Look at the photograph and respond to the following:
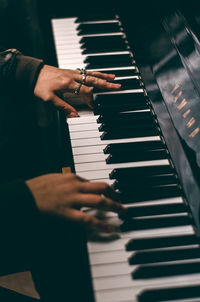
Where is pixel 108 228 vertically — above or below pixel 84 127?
below

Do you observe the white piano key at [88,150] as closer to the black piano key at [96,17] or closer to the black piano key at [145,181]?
the black piano key at [145,181]

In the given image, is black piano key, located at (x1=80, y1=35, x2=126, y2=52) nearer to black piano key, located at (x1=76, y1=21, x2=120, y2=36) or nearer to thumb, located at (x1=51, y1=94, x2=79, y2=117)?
black piano key, located at (x1=76, y1=21, x2=120, y2=36)

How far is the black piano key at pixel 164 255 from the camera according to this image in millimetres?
946

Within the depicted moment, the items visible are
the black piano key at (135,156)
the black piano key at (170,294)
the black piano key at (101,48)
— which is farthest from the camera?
the black piano key at (101,48)

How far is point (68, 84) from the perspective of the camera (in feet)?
4.68

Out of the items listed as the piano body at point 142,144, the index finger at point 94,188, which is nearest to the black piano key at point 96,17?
the piano body at point 142,144

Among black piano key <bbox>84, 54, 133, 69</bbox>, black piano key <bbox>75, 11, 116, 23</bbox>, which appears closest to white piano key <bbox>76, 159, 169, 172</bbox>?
black piano key <bbox>84, 54, 133, 69</bbox>

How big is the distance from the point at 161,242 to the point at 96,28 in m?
1.20

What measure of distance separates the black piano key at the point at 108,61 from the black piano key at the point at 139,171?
62 centimetres

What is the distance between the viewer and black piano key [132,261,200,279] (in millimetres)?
920

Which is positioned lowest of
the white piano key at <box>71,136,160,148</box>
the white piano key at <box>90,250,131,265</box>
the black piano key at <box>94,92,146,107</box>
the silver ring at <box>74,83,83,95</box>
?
the white piano key at <box>90,250,131,265</box>

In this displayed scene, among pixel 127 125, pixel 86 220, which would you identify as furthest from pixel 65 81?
pixel 86 220

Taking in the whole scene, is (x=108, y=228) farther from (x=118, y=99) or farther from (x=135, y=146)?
(x=118, y=99)

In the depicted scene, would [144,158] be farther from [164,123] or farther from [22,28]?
[22,28]
